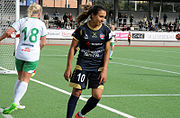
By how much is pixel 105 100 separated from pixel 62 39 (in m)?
28.2

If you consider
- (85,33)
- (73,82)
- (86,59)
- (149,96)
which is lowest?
(149,96)

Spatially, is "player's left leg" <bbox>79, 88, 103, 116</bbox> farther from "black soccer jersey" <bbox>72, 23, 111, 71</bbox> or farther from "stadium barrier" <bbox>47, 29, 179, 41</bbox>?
"stadium barrier" <bbox>47, 29, 179, 41</bbox>

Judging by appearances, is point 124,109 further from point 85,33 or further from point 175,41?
point 175,41

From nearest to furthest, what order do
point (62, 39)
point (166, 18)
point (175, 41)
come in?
1. point (62, 39)
2. point (175, 41)
3. point (166, 18)

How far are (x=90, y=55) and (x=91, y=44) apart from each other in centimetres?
18

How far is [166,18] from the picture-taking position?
173ft

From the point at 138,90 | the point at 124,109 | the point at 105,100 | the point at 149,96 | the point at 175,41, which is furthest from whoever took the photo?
the point at 175,41

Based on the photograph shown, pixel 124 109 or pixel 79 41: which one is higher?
pixel 79 41

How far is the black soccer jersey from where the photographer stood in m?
5.27

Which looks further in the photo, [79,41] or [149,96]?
[149,96]

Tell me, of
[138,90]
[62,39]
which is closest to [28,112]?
[138,90]

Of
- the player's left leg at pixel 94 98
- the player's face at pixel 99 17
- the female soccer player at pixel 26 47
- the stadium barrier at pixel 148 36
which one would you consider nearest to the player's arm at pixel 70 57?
the player's face at pixel 99 17

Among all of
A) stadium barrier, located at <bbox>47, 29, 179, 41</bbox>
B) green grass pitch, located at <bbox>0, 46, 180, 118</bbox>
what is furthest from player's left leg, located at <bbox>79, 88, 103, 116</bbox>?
stadium barrier, located at <bbox>47, 29, 179, 41</bbox>

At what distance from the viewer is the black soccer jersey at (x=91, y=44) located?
5270mm
